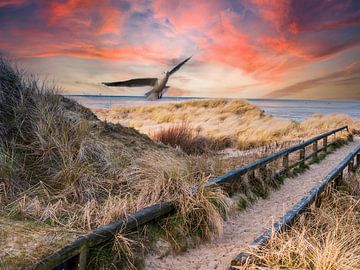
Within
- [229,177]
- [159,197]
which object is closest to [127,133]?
[229,177]

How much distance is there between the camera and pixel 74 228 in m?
3.40

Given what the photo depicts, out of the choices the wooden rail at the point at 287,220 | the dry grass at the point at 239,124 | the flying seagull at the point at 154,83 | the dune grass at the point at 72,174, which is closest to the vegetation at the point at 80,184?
the dune grass at the point at 72,174

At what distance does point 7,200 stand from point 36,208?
1.51ft

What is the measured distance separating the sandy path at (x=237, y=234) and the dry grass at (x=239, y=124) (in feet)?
15.1

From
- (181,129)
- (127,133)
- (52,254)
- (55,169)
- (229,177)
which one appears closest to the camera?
(52,254)

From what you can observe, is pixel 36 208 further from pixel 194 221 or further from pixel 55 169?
pixel 194 221

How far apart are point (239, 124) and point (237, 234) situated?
53.4ft

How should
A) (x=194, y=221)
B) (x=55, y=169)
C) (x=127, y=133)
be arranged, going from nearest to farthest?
(x=194, y=221)
(x=55, y=169)
(x=127, y=133)

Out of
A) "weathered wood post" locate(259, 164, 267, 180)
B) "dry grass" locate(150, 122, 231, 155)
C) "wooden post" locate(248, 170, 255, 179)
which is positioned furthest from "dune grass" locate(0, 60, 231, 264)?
"dry grass" locate(150, 122, 231, 155)

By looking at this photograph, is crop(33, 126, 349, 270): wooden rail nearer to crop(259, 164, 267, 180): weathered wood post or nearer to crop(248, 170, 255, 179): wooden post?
crop(248, 170, 255, 179): wooden post

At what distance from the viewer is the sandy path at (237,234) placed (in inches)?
145

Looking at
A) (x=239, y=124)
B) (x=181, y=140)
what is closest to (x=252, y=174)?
(x=181, y=140)

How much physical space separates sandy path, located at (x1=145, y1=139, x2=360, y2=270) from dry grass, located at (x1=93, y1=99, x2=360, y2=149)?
4.62 m

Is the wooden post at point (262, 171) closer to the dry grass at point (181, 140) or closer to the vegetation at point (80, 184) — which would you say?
the vegetation at point (80, 184)
